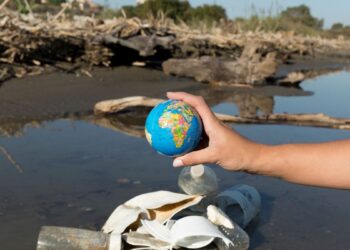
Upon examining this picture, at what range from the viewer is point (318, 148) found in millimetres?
2514

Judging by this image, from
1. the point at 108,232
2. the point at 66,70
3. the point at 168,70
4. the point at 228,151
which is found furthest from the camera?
the point at 168,70

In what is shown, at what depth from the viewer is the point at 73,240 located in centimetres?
338

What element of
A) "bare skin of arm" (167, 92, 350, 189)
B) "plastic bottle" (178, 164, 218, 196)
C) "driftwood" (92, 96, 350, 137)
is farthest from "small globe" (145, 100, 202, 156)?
"driftwood" (92, 96, 350, 137)

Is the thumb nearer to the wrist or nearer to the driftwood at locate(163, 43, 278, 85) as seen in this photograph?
the wrist

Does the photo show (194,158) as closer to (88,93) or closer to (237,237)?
(237,237)

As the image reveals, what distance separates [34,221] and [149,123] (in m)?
1.56

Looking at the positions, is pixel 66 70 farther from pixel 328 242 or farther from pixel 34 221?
pixel 328 242

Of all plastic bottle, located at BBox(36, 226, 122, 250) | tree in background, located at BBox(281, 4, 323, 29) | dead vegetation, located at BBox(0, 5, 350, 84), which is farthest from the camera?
tree in background, located at BBox(281, 4, 323, 29)

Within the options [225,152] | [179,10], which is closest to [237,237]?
[225,152]

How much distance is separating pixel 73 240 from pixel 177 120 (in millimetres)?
1126

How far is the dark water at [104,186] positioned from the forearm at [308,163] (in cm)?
134

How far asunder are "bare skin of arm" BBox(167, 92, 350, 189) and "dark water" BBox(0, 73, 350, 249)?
1.36m

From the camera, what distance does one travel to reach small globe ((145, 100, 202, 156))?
8.90 feet

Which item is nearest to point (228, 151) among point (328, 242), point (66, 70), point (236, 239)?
point (236, 239)
